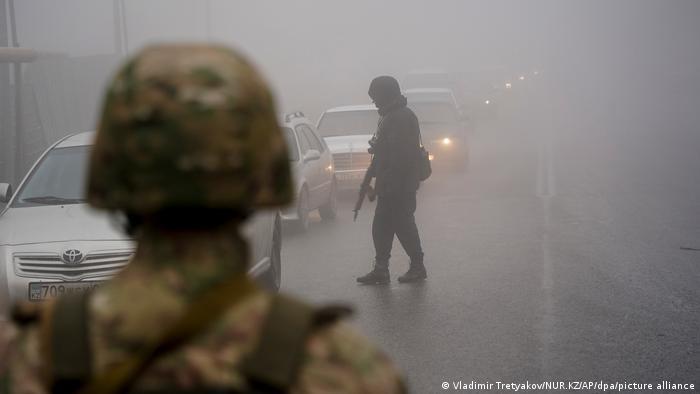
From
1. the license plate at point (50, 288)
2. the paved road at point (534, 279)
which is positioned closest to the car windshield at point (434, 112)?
the paved road at point (534, 279)

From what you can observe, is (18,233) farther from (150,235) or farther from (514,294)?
(150,235)

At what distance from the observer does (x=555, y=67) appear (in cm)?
9225

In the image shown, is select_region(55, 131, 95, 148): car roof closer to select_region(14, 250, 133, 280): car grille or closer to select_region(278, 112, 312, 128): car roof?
select_region(14, 250, 133, 280): car grille

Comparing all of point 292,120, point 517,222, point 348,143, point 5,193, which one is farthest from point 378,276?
point 348,143

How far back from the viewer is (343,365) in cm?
146

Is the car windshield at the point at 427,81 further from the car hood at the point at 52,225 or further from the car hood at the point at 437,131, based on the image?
the car hood at the point at 52,225

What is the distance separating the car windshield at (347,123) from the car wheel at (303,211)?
4.71 m

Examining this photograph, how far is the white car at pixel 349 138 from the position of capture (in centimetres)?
1708

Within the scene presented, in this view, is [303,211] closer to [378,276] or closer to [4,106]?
[378,276]

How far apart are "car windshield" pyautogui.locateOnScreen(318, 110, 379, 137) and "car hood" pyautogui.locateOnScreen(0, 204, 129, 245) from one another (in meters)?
10.2

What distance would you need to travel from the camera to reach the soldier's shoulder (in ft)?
4.70

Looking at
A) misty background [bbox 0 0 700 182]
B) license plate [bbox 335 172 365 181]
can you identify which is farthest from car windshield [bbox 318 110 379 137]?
misty background [bbox 0 0 700 182]

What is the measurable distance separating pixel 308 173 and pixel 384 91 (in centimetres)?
489

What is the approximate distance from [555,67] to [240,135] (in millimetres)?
93399
